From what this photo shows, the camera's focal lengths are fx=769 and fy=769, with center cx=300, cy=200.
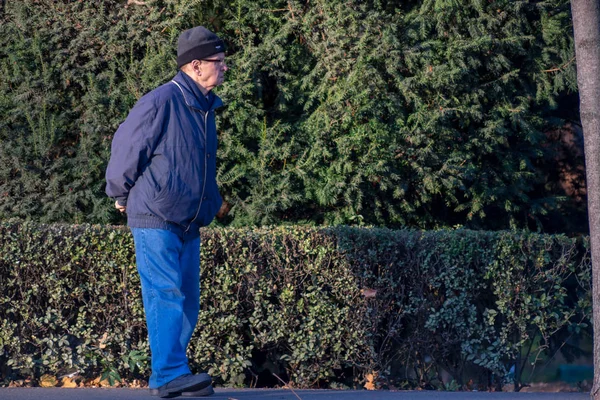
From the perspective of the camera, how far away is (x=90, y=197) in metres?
6.57

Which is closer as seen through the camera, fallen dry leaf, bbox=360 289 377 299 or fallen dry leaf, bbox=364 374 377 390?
fallen dry leaf, bbox=360 289 377 299

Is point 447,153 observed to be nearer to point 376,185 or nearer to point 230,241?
point 376,185

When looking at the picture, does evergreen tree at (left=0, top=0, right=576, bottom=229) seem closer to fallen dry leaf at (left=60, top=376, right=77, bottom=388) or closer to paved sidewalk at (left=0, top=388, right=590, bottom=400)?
fallen dry leaf at (left=60, top=376, right=77, bottom=388)

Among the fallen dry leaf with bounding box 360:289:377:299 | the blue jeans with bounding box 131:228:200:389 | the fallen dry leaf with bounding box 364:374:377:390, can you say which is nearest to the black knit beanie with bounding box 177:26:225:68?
the blue jeans with bounding box 131:228:200:389

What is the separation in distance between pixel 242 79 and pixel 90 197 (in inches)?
65.0

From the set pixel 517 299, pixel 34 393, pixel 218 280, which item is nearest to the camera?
pixel 34 393

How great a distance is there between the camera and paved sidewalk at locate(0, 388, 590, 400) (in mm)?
4832

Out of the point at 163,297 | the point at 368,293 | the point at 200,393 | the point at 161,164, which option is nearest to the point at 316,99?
the point at 368,293

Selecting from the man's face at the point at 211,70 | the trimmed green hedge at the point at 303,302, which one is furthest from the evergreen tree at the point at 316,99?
the man's face at the point at 211,70

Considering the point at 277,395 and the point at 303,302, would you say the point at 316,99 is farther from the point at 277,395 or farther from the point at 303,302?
the point at 277,395

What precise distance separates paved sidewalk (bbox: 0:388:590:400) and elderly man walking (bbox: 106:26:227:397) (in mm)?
545

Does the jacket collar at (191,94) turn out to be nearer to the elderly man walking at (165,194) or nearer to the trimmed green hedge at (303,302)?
the elderly man walking at (165,194)

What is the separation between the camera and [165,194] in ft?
14.0

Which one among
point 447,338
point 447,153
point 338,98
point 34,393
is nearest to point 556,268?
point 447,338
